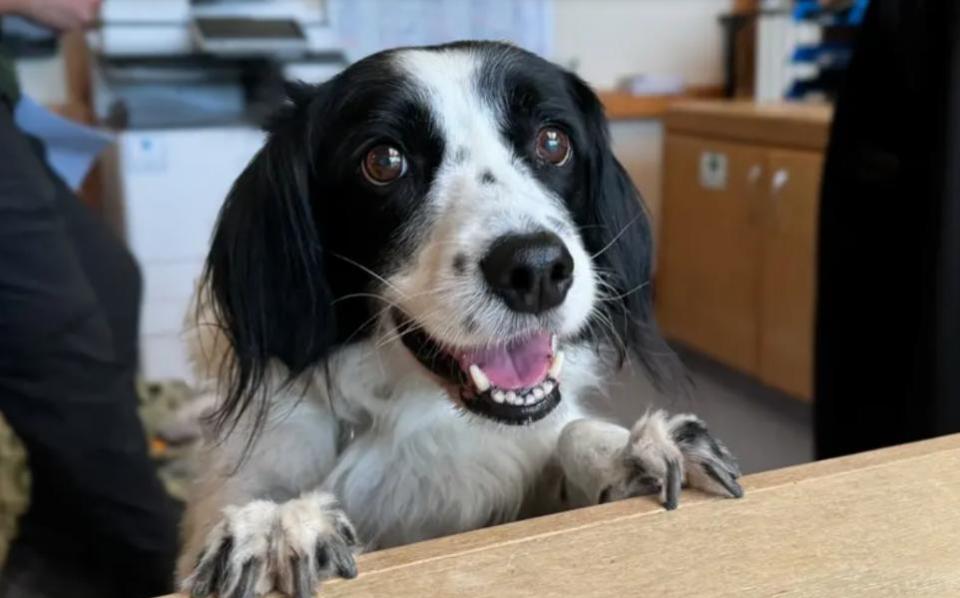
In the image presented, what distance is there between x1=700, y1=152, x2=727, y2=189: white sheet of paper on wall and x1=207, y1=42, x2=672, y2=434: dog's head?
7.37 feet

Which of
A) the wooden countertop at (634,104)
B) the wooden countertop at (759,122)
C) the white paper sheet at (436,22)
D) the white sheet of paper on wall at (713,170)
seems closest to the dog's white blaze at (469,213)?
the wooden countertop at (759,122)

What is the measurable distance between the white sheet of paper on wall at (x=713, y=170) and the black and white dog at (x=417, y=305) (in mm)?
2217

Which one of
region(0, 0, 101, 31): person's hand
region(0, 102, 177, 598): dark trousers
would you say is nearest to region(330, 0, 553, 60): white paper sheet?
region(0, 0, 101, 31): person's hand

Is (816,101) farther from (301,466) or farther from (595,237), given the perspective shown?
(301,466)

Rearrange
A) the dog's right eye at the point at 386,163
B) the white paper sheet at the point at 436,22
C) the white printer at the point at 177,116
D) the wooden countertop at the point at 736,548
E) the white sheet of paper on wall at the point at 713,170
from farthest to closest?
the white paper sheet at the point at 436,22, the white sheet of paper on wall at the point at 713,170, the white printer at the point at 177,116, the dog's right eye at the point at 386,163, the wooden countertop at the point at 736,548

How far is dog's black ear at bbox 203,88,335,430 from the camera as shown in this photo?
1.08 meters

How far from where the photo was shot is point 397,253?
3.43ft

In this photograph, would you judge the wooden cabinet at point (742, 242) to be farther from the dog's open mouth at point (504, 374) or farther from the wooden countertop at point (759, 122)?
the dog's open mouth at point (504, 374)

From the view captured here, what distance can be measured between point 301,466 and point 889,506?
0.57 m

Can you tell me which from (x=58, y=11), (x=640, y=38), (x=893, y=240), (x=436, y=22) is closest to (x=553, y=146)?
(x=893, y=240)

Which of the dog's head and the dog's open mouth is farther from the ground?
the dog's head

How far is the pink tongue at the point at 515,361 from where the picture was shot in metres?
0.99

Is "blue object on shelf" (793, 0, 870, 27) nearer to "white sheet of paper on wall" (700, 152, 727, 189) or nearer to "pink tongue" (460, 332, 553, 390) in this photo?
"white sheet of paper on wall" (700, 152, 727, 189)

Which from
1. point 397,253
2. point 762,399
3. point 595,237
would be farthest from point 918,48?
point 762,399
